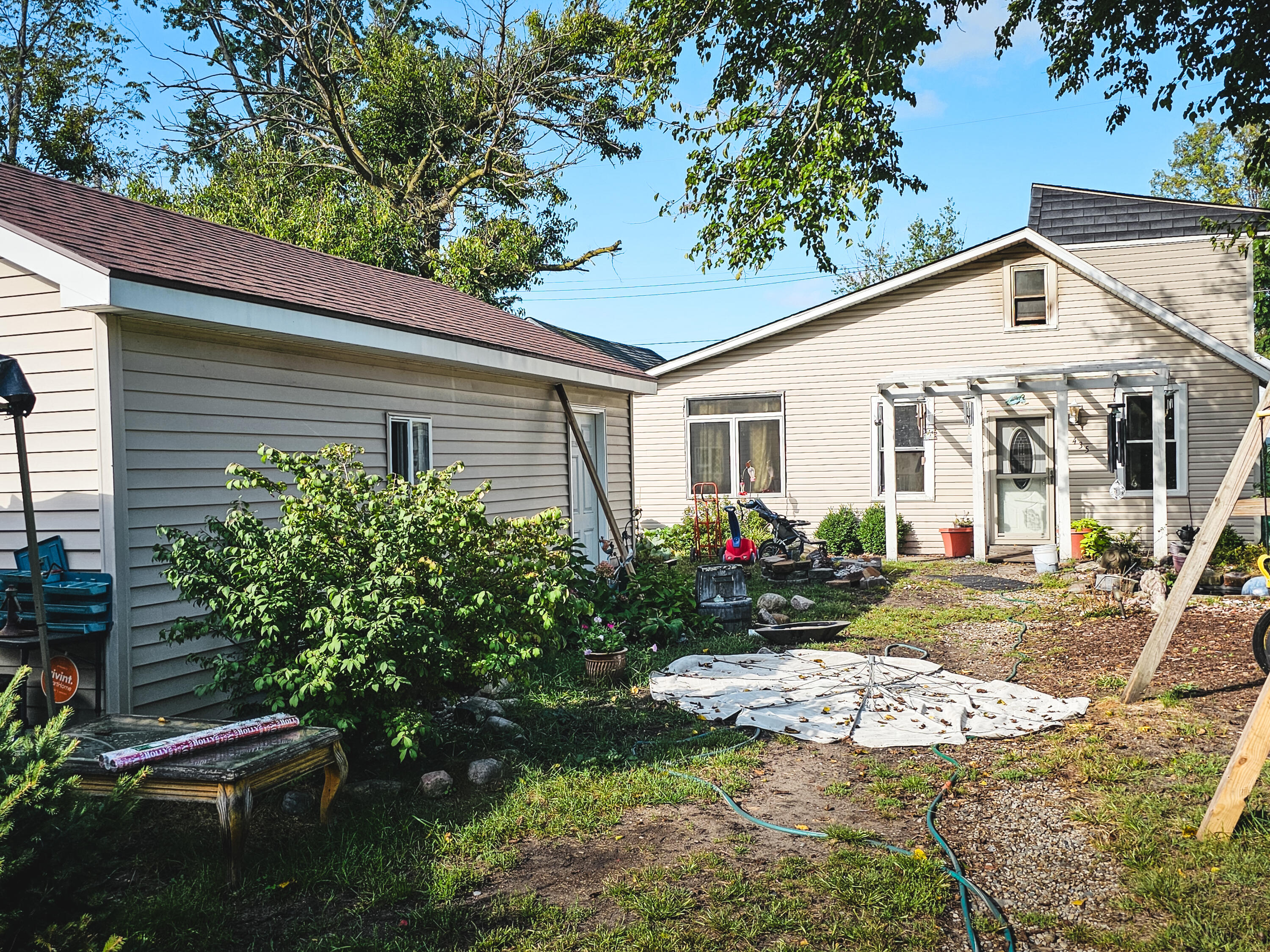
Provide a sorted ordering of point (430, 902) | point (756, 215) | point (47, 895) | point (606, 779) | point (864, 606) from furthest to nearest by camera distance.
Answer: point (864, 606), point (756, 215), point (606, 779), point (430, 902), point (47, 895)

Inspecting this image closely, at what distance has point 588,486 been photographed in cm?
1284

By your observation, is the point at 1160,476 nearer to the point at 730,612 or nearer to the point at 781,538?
the point at 781,538

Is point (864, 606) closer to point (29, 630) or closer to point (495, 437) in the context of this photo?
point (495, 437)

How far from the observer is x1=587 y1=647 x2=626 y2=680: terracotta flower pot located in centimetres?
734

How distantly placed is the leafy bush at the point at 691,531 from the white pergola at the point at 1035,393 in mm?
2275

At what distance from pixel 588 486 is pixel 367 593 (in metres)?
8.09

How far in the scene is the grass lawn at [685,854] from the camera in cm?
344

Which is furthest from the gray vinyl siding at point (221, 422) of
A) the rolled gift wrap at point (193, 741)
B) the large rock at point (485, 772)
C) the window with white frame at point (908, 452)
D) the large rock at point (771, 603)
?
the window with white frame at point (908, 452)

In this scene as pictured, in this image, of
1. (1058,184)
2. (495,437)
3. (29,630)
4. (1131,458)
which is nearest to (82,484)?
(29,630)

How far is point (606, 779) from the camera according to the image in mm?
5133

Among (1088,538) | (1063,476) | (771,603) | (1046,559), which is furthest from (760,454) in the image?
(771,603)

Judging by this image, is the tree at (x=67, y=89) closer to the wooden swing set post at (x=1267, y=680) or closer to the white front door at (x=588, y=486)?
the white front door at (x=588, y=486)

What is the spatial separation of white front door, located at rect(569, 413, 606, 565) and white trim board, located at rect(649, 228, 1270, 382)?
4.75m

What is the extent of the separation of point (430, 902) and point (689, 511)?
13675 millimetres
